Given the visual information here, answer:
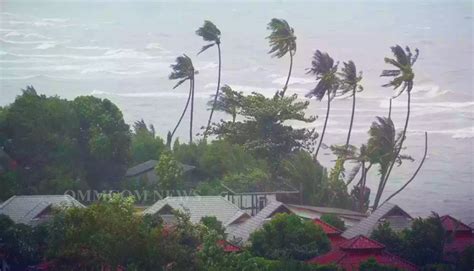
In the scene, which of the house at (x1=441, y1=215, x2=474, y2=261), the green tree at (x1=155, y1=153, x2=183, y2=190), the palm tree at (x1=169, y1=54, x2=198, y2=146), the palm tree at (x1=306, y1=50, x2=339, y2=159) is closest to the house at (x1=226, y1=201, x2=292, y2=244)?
the house at (x1=441, y1=215, x2=474, y2=261)

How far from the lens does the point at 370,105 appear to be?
97.7 ft

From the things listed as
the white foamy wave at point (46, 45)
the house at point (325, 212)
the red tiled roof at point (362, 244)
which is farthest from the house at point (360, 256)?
the white foamy wave at point (46, 45)

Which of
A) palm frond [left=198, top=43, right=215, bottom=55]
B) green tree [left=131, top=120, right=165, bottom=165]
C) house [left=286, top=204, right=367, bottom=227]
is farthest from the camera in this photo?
palm frond [left=198, top=43, right=215, bottom=55]

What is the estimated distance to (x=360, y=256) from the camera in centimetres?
2119

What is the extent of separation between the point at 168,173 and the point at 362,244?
18.5 feet

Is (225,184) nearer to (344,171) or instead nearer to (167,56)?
(344,171)

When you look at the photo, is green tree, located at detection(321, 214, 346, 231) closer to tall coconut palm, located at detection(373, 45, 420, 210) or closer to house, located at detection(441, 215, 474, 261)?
house, located at detection(441, 215, 474, 261)

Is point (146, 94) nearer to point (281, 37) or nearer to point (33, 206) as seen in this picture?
point (281, 37)

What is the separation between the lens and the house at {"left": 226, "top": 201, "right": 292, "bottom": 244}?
2256cm

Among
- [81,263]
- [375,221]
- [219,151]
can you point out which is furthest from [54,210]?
[219,151]

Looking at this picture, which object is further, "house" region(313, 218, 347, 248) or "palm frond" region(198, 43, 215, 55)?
"palm frond" region(198, 43, 215, 55)

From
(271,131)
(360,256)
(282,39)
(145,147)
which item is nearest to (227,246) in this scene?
(360,256)

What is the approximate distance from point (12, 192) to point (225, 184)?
10.4ft

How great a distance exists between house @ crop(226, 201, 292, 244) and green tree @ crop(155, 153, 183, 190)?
2.69m
